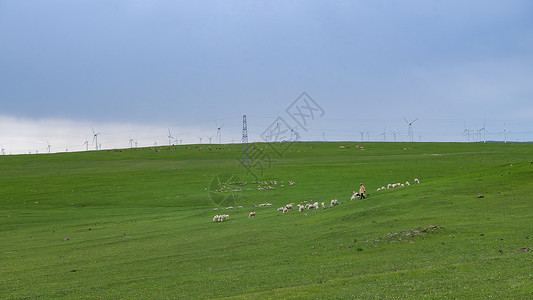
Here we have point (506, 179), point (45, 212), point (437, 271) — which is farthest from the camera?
point (45, 212)

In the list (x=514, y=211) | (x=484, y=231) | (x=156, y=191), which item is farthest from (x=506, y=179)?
(x=156, y=191)

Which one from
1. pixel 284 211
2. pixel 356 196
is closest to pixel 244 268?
pixel 284 211

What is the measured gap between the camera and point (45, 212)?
52.2m

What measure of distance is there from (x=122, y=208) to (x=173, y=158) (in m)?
73.7

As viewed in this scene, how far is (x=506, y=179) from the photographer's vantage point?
36406 millimetres

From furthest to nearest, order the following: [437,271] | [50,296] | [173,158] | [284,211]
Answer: [173,158], [284,211], [50,296], [437,271]

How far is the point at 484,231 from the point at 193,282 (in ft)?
44.2

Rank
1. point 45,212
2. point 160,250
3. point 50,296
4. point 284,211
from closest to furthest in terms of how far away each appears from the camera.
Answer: point 50,296 → point 160,250 → point 284,211 → point 45,212

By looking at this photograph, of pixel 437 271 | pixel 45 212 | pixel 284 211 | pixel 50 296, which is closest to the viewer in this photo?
pixel 437 271

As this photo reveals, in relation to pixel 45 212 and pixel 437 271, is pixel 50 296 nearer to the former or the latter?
pixel 437 271

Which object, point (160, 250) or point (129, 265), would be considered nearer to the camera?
point (129, 265)

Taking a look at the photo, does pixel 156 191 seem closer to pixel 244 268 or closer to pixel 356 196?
pixel 356 196

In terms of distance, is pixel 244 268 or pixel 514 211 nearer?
pixel 244 268

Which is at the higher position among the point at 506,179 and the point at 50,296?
the point at 506,179
